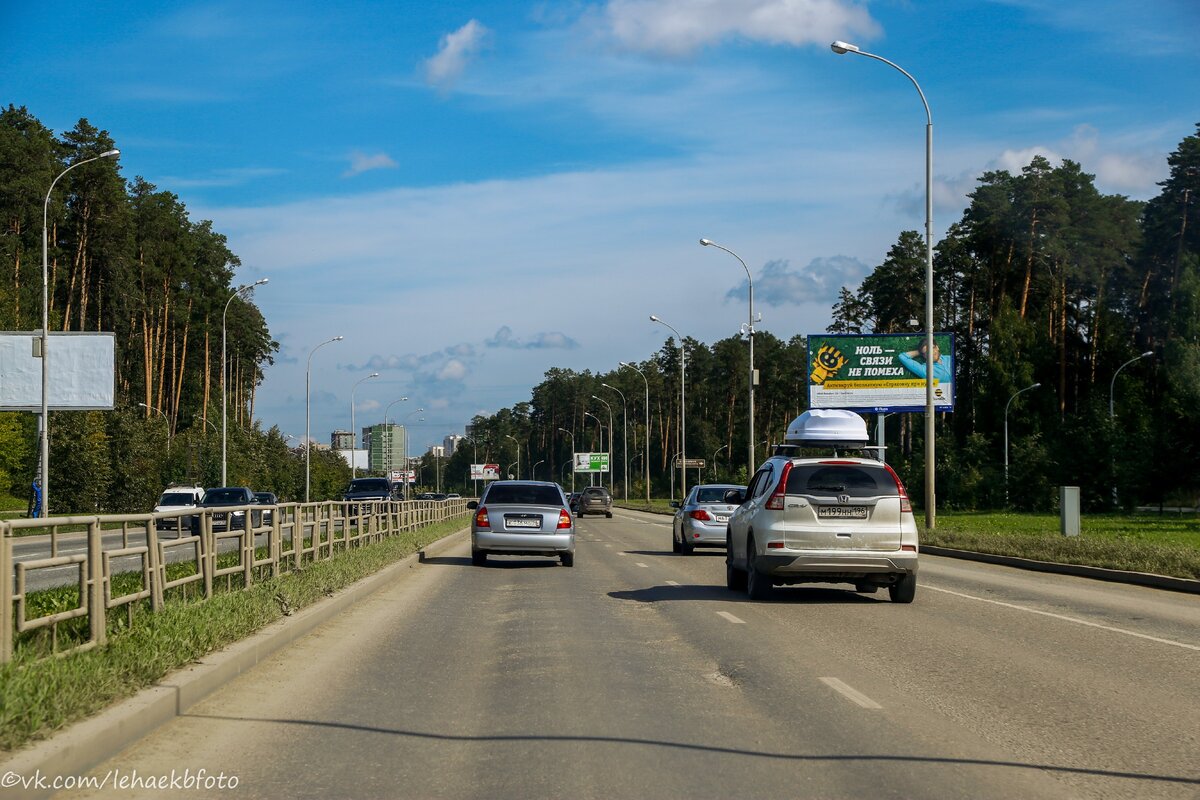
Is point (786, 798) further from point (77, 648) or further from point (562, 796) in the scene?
point (77, 648)

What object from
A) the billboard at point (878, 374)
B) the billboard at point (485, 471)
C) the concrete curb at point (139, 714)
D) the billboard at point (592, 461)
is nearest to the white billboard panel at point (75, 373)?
the billboard at point (878, 374)

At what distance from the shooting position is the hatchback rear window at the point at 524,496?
82.9ft

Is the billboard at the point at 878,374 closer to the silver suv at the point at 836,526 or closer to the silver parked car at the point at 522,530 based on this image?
the silver parked car at the point at 522,530

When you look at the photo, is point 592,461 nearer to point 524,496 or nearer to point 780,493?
point 524,496

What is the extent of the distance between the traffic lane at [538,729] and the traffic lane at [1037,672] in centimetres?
64

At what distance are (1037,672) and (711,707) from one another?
319 cm

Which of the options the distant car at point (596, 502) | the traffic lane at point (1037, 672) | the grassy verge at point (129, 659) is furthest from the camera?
the distant car at point (596, 502)

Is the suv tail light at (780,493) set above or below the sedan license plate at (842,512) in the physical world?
above

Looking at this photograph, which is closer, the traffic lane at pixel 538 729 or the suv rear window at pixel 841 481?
the traffic lane at pixel 538 729

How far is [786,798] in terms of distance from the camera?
21.0ft

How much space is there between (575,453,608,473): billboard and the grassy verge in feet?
387

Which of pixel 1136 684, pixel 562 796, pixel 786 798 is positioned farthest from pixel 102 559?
pixel 1136 684

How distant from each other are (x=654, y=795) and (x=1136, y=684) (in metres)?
5.09

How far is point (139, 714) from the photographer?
25.0 ft
